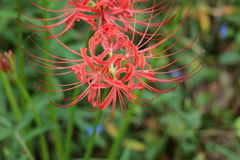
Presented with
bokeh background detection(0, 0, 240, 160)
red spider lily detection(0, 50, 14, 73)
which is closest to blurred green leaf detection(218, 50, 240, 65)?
bokeh background detection(0, 0, 240, 160)

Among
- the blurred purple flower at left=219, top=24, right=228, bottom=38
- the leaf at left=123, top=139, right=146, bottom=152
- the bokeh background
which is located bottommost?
the leaf at left=123, top=139, right=146, bottom=152

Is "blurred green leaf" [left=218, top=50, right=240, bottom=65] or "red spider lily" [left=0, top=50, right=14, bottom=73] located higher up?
"blurred green leaf" [left=218, top=50, right=240, bottom=65]

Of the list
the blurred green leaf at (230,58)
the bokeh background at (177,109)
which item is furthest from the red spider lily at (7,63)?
the blurred green leaf at (230,58)

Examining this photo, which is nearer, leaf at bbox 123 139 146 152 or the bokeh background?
the bokeh background

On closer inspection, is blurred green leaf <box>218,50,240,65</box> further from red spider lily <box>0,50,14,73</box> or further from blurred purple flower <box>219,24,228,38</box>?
red spider lily <box>0,50,14,73</box>

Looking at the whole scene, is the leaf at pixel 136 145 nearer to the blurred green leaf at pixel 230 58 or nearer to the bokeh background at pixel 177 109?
the bokeh background at pixel 177 109

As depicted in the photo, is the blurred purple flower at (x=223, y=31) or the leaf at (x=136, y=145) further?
the blurred purple flower at (x=223, y=31)

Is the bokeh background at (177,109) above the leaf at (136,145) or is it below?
above

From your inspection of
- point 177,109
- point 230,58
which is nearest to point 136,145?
point 177,109

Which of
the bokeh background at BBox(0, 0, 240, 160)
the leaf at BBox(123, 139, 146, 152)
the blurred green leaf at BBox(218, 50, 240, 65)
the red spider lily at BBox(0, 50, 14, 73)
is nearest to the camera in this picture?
the red spider lily at BBox(0, 50, 14, 73)
